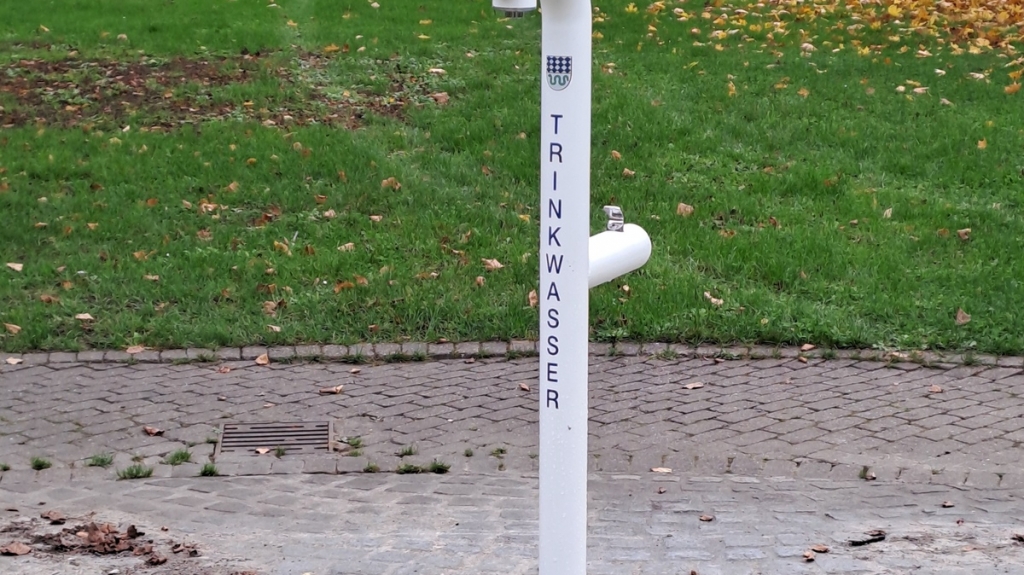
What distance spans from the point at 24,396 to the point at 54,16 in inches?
347

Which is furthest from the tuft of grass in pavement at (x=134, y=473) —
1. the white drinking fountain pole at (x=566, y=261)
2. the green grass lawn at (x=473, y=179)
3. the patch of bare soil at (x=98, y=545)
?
the white drinking fountain pole at (x=566, y=261)

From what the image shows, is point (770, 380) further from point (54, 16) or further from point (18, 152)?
point (54, 16)

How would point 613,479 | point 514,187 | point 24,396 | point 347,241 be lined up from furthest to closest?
point 514,187 → point 347,241 → point 24,396 → point 613,479

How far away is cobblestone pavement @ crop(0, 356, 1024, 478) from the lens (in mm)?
5652

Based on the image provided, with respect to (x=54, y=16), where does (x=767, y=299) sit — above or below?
below

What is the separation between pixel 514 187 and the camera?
9086 millimetres

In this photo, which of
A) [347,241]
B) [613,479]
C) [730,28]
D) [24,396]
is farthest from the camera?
[730,28]

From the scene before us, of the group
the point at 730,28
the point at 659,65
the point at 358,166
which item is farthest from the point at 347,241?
the point at 730,28

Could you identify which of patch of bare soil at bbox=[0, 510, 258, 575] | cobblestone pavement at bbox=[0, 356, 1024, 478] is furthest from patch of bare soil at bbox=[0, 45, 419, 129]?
patch of bare soil at bbox=[0, 510, 258, 575]

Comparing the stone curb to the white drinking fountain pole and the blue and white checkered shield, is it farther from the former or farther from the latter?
the blue and white checkered shield

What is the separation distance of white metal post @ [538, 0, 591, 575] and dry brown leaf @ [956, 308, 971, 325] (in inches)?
183

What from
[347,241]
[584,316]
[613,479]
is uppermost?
[584,316]

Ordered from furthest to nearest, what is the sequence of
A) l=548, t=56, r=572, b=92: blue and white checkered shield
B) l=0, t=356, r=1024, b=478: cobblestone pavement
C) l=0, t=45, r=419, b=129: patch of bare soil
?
l=0, t=45, r=419, b=129: patch of bare soil → l=0, t=356, r=1024, b=478: cobblestone pavement → l=548, t=56, r=572, b=92: blue and white checkered shield

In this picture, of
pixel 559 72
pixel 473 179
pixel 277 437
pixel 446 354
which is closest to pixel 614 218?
pixel 559 72
